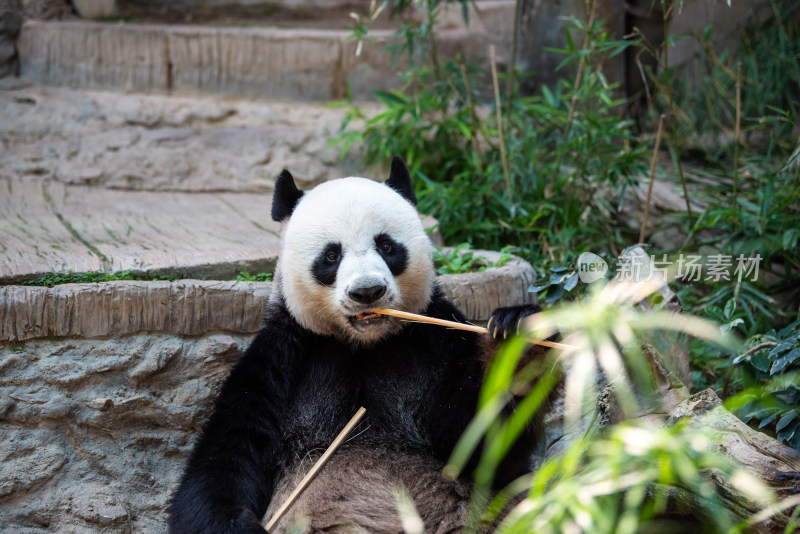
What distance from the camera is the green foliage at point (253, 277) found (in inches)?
151

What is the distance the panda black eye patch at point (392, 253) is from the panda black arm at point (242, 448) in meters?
0.52

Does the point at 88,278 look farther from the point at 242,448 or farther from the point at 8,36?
the point at 8,36

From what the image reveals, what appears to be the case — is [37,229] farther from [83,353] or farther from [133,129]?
[133,129]

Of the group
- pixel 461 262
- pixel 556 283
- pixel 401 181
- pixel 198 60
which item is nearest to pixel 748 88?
pixel 461 262

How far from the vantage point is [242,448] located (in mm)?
2896

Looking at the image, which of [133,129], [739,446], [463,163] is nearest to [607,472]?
[739,446]

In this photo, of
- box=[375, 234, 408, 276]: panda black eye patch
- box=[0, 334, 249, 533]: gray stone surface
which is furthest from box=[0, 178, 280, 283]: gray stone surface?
box=[375, 234, 408, 276]: panda black eye patch

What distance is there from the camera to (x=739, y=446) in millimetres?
2502

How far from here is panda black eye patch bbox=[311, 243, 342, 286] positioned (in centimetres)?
299

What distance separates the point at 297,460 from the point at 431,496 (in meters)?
0.56

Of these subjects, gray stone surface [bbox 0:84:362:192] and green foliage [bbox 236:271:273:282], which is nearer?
green foliage [bbox 236:271:273:282]

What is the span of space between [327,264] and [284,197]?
1.66 feet

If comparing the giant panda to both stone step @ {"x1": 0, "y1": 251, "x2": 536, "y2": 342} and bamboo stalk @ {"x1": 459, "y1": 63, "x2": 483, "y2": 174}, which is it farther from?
bamboo stalk @ {"x1": 459, "y1": 63, "x2": 483, "y2": 174}

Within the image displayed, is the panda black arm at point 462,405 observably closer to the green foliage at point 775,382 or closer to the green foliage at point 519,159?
the green foliage at point 775,382
